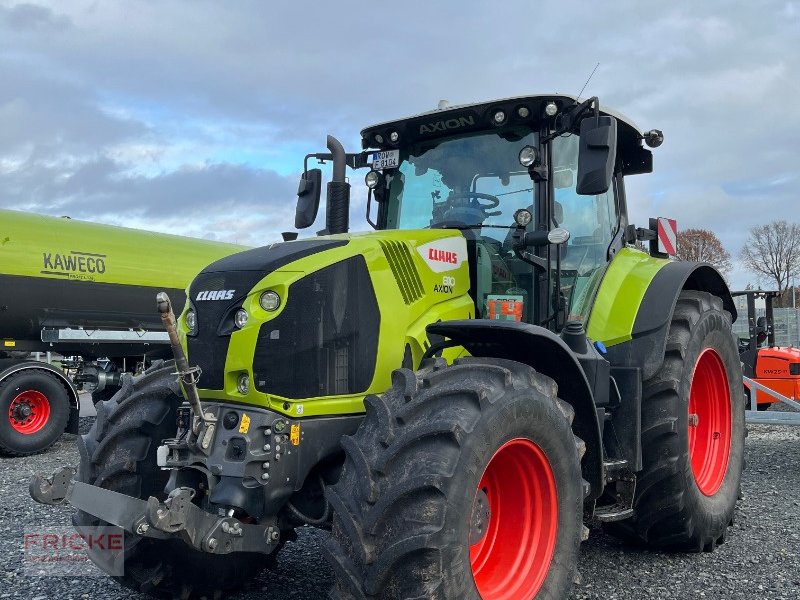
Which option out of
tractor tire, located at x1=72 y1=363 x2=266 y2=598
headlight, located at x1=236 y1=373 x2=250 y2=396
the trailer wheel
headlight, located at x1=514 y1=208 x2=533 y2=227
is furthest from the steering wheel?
the trailer wheel

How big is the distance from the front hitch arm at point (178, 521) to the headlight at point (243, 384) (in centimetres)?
49

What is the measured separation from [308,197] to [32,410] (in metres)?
6.93

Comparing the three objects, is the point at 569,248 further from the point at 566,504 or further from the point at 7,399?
the point at 7,399

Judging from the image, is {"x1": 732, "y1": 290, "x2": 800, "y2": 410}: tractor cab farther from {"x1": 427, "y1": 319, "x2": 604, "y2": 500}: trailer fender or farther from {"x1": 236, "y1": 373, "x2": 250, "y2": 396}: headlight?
{"x1": 236, "y1": 373, "x2": 250, "y2": 396}: headlight

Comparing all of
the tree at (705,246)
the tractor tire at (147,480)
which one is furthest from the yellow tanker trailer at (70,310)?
the tree at (705,246)

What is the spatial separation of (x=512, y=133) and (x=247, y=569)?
2.85 m

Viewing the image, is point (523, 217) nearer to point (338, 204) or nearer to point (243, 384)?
point (338, 204)

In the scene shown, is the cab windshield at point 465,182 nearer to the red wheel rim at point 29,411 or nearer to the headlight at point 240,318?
the headlight at point 240,318

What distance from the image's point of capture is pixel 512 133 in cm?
464

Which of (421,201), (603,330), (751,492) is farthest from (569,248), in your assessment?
(751,492)

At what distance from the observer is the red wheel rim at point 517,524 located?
11.6 ft

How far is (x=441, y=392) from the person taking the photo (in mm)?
3193

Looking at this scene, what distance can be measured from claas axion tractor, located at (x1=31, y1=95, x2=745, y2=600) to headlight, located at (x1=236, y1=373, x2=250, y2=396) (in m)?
0.02

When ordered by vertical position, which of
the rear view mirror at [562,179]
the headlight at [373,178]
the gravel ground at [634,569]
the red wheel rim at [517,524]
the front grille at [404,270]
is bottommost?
the gravel ground at [634,569]
